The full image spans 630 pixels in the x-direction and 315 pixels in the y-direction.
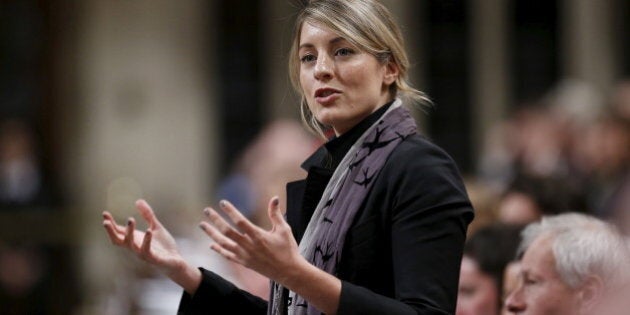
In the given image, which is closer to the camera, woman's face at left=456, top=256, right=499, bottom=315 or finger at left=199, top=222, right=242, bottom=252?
finger at left=199, top=222, right=242, bottom=252

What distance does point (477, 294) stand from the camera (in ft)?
14.0

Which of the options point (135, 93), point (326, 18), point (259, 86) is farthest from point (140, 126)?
point (326, 18)

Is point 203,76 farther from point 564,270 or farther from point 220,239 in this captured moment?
point 220,239

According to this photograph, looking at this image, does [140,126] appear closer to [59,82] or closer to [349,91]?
[59,82]

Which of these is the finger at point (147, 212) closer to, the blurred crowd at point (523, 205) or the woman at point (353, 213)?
the woman at point (353, 213)

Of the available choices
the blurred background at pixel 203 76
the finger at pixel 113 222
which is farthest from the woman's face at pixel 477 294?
the blurred background at pixel 203 76

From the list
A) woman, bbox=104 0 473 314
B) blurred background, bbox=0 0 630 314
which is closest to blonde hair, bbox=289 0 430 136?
woman, bbox=104 0 473 314

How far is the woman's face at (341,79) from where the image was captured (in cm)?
263

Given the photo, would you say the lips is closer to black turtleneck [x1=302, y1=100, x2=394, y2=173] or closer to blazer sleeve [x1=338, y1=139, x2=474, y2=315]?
black turtleneck [x1=302, y1=100, x2=394, y2=173]

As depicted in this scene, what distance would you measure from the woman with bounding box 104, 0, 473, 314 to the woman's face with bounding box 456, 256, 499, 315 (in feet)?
5.07

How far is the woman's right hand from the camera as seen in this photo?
2701 mm

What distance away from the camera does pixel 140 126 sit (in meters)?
13.0

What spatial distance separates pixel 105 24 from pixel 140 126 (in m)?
1.00

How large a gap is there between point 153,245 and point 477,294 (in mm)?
1709
